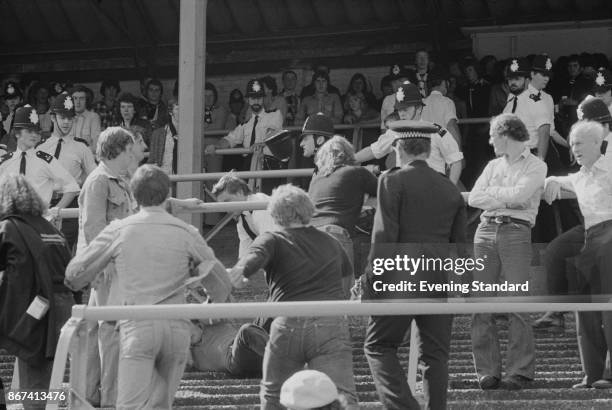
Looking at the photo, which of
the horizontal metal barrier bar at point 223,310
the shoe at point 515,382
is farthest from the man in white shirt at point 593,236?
the horizontal metal barrier bar at point 223,310

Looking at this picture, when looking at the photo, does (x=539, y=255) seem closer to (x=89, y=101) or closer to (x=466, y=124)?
(x=466, y=124)

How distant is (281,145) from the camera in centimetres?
1273

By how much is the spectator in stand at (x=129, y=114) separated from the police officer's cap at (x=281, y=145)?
1.44m

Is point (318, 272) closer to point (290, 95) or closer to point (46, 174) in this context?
point (46, 174)

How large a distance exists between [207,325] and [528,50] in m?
8.84

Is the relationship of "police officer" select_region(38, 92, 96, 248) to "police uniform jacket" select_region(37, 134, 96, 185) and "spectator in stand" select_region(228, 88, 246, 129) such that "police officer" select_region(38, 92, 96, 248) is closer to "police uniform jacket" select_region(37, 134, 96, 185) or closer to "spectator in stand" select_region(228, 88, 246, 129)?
"police uniform jacket" select_region(37, 134, 96, 185)

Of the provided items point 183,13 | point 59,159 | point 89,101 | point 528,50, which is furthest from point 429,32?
point 59,159

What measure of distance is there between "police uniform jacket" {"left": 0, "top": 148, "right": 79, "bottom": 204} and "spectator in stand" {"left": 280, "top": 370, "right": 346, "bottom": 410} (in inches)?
200

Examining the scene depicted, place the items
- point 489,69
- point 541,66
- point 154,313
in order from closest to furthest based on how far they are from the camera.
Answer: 1. point 154,313
2. point 541,66
3. point 489,69

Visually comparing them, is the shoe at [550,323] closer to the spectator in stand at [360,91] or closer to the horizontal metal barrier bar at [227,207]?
the horizontal metal barrier bar at [227,207]

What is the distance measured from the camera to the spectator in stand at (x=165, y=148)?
13438 millimetres

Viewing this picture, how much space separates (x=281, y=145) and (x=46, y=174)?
2.56 metres

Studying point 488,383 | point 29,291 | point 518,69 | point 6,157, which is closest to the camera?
point 29,291

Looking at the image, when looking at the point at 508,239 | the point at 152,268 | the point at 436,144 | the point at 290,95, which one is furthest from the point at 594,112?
the point at 290,95
